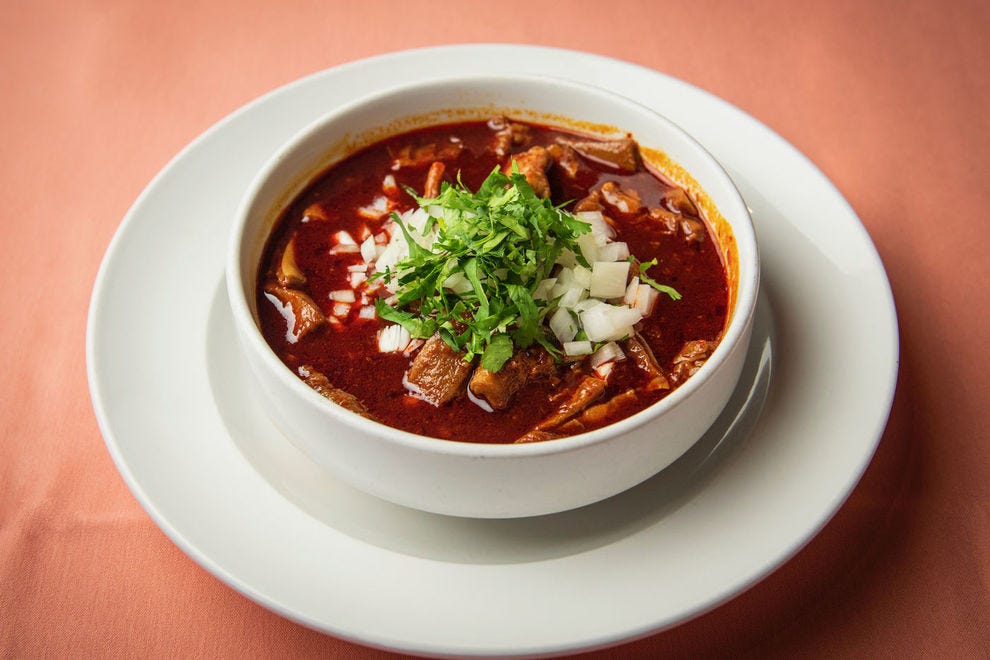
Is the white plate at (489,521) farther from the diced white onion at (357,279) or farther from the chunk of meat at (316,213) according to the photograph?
the diced white onion at (357,279)

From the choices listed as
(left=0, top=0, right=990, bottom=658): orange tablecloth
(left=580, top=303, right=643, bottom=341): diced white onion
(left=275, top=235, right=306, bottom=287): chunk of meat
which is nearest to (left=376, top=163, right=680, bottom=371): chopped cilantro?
(left=580, top=303, right=643, bottom=341): diced white onion

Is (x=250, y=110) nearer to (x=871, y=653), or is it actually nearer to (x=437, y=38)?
(x=437, y=38)

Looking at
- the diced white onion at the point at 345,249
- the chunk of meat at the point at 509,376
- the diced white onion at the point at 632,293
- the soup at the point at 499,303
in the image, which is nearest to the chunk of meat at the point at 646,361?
the soup at the point at 499,303

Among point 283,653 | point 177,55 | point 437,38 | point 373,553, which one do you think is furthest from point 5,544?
point 437,38

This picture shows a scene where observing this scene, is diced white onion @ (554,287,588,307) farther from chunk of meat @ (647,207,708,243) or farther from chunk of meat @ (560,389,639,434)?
chunk of meat @ (647,207,708,243)

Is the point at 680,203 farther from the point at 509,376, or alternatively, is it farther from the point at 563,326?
the point at 509,376

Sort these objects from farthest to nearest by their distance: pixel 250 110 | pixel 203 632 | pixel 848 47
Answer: pixel 848 47
pixel 250 110
pixel 203 632
